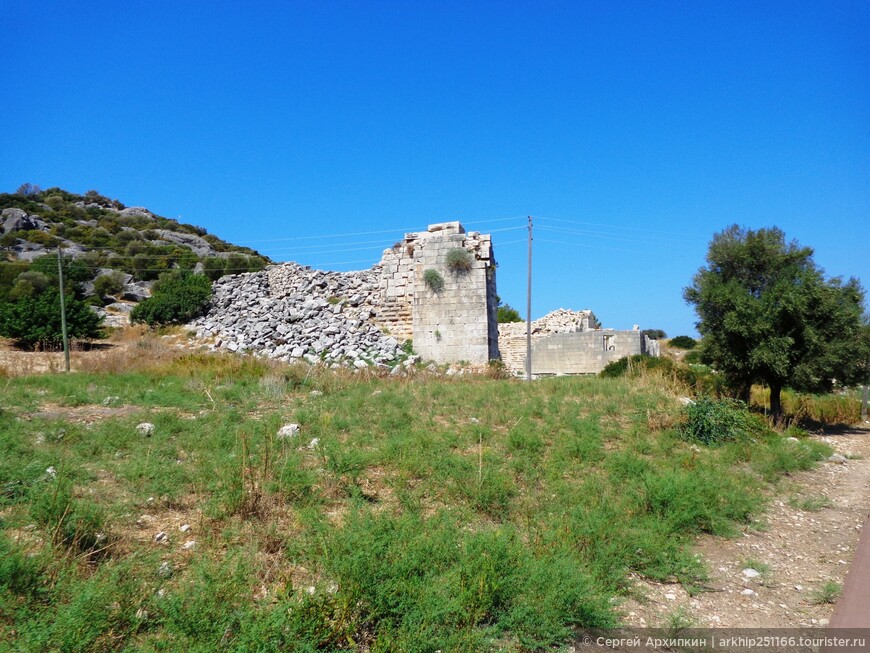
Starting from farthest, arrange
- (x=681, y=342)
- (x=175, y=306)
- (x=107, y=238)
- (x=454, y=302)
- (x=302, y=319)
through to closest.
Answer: (x=107, y=238) < (x=681, y=342) < (x=175, y=306) < (x=302, y=319) < (x=454, y=302)

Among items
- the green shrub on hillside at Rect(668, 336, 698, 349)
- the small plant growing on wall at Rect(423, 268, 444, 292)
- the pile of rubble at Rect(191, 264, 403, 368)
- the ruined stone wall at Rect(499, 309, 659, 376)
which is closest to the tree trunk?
the small plant growing on wall at Rect(423, 268, 444, 292)

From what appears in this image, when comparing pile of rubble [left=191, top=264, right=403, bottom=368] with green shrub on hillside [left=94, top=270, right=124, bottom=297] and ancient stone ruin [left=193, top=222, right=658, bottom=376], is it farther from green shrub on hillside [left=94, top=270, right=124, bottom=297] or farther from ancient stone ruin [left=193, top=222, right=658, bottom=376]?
green shrub on hillside [left=94, top=270, right=124, bottom=297]

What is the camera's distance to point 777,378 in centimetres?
1214

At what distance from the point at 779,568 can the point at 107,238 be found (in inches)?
1909

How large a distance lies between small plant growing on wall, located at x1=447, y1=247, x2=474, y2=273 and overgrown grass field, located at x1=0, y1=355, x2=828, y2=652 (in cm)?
814

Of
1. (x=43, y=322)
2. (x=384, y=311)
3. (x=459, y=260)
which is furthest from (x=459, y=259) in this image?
(x=43, y=322)

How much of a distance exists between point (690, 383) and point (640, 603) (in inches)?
398

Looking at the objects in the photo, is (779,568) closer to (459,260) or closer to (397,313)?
(459,260)

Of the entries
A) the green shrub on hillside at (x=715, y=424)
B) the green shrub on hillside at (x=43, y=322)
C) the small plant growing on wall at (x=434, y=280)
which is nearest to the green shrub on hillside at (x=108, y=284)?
the green shrub on hillside at (x=43, y=322)

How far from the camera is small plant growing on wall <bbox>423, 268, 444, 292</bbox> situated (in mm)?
16562

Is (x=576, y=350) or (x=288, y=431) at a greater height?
(x=576, y=350)

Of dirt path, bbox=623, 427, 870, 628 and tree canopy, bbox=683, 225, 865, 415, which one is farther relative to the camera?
tree canopy, bbox=683, 225, 865, 415

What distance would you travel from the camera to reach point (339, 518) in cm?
460

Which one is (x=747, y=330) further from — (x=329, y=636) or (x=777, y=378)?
(x=329, y=636)
